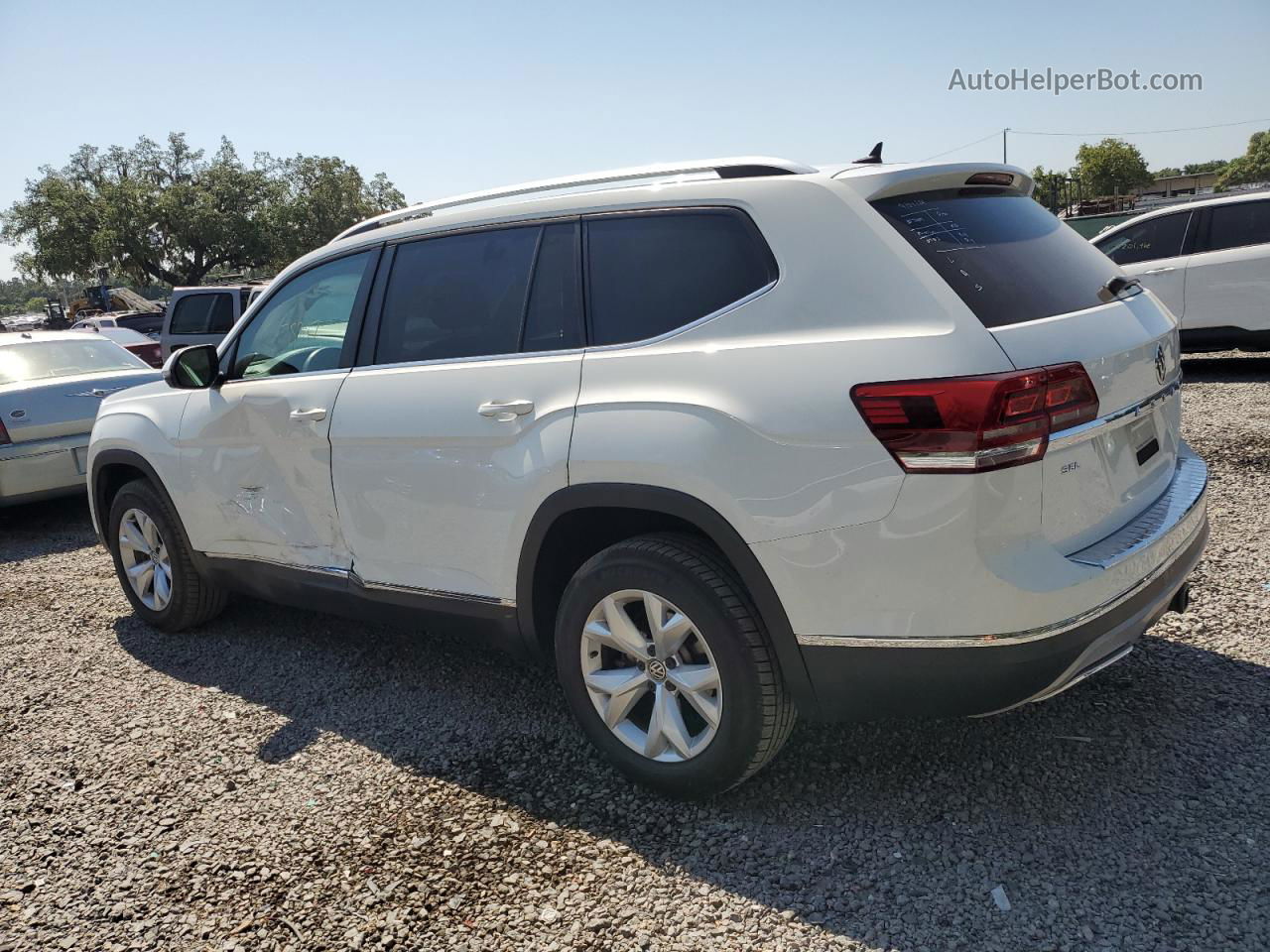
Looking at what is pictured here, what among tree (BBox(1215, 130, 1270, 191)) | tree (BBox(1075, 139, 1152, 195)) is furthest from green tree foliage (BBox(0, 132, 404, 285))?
tree (BBox(1215, 130, 1270, 191))

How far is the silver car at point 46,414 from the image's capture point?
707 centimetres

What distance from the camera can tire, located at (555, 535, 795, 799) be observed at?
2615 mm

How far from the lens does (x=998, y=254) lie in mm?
2627

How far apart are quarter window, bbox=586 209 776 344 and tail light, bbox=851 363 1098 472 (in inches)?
22.4

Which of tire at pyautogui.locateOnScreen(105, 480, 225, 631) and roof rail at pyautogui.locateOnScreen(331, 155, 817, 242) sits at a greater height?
roof rail at pyautogui.locateOnScreen(331, 155, 817, 242)

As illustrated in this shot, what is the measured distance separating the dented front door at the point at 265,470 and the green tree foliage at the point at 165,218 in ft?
181

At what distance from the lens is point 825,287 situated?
2527 millimetres

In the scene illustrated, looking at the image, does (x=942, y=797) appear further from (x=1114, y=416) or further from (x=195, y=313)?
(x=195, y=313)

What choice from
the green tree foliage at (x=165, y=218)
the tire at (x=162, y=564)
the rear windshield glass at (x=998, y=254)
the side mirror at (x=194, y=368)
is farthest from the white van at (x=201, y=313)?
the green tree foliage at (x=165, y=218)

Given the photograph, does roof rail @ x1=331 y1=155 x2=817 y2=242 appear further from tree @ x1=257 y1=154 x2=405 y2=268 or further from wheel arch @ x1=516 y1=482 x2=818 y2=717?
tree @ x1=257 y1=154 x2=405 y2=268

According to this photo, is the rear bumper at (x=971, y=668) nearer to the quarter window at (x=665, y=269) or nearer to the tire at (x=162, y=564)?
the quarter window at (x=665, y=269)

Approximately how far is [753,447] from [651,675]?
0.81m

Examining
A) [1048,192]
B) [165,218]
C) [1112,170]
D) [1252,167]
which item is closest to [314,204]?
[165,218]

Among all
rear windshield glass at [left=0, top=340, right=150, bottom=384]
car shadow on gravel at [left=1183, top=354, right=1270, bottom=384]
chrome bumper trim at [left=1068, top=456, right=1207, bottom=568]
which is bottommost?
car shadow on gravel at [left=1183, top=354, right=1270, bottom=384]
